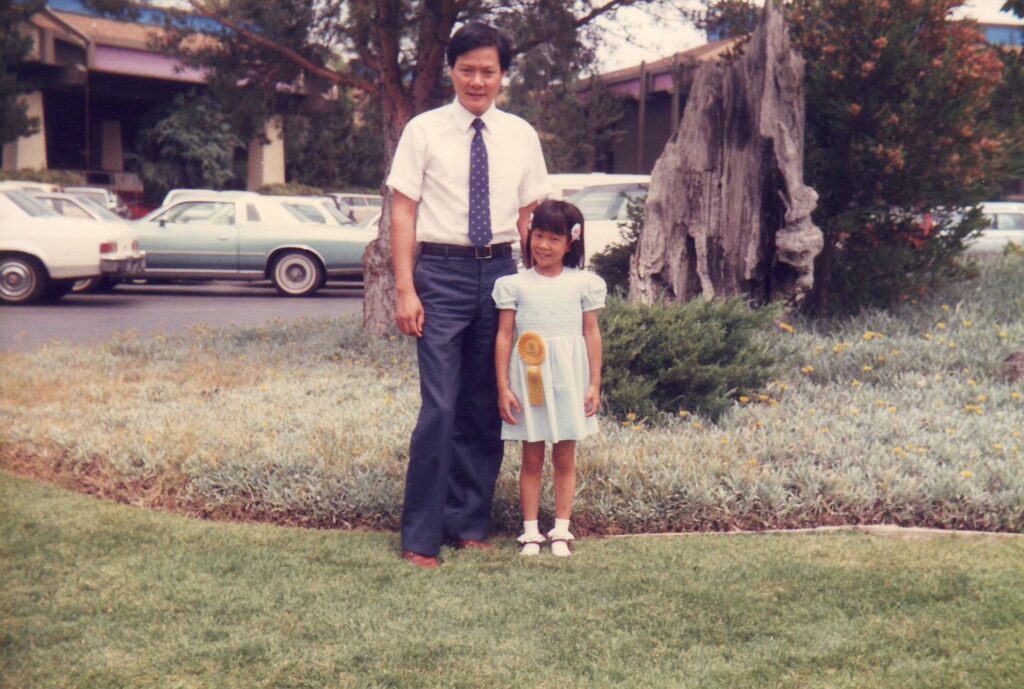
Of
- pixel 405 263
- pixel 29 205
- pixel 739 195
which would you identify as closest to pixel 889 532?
pixel 405 263

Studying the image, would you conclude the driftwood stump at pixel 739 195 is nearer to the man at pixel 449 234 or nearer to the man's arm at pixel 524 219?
the man's arm at pixel 524 219

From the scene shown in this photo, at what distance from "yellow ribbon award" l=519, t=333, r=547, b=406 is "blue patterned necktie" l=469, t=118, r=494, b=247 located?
406 mm

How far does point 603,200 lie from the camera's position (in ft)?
45.3

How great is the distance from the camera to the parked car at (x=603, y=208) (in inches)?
518

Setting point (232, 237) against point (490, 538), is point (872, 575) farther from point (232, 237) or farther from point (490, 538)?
point (232, 237)

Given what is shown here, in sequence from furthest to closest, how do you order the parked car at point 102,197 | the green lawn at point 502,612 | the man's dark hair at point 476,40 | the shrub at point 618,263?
the parked car at point 102,197 → the shrub at point 618,263 → the man's dark hair at point 476,40 → the green lawn at point 502,612

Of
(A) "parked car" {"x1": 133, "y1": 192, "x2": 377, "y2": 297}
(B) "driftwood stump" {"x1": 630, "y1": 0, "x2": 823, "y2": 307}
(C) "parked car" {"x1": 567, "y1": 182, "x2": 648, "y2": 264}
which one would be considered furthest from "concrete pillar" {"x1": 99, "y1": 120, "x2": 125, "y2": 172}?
(B) "driftwood stump" {"x1": 630, "y1": 0, "x2": 823, "y2": 307}

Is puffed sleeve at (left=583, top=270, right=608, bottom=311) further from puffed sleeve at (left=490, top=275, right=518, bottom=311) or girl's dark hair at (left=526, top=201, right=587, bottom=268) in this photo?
puffed sleeve at (left=490, top=275, right=518, bottom=311)

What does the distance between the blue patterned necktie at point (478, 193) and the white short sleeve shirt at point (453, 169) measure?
0.06 feet

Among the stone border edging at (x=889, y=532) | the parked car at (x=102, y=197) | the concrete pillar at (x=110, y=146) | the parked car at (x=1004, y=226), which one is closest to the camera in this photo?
the stone border edging at (x=889, y=532)

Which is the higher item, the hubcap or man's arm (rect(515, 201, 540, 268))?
man's arm (rect(515, 201, 540, 268))

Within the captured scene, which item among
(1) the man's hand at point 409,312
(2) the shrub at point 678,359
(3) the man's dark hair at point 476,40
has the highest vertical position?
(3) the man's dark hair at point 476,40

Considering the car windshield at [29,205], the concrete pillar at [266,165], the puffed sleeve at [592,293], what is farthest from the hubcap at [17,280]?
the concrete pillar at [266,165]

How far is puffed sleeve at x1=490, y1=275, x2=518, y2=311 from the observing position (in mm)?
4121
